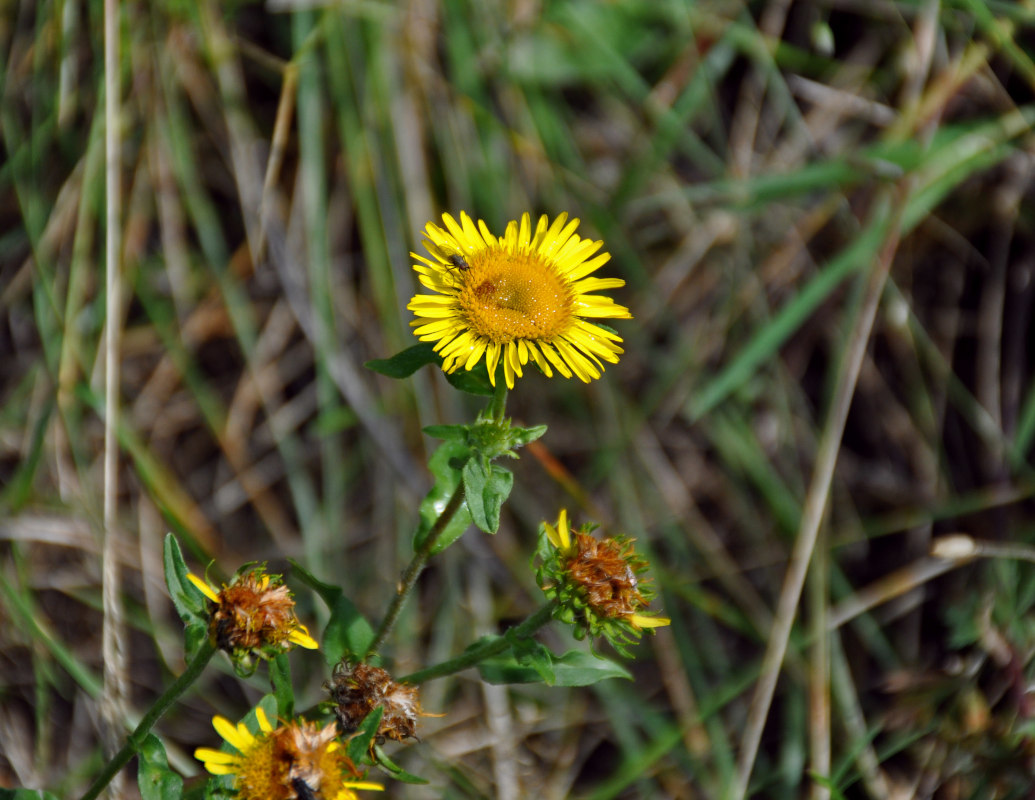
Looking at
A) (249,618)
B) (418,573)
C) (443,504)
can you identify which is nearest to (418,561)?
(418,573)

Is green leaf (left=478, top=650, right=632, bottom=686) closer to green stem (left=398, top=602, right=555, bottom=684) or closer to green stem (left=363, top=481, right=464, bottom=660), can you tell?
green stem (left=398, top=602, right=555, bottom=684)


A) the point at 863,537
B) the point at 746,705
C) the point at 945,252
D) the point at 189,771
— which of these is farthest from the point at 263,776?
the point at 945,252

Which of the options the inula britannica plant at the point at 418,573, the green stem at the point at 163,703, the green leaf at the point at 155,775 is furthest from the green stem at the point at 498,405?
the green leaf at the point at 155,775

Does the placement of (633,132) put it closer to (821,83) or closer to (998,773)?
(821,83)

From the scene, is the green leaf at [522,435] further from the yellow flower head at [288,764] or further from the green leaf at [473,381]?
the yellow flower head at [288,764]

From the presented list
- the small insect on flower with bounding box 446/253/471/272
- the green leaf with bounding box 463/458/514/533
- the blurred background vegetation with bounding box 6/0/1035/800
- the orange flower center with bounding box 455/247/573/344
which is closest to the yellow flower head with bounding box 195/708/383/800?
the green leaf with bounding box 463/458/514/533
